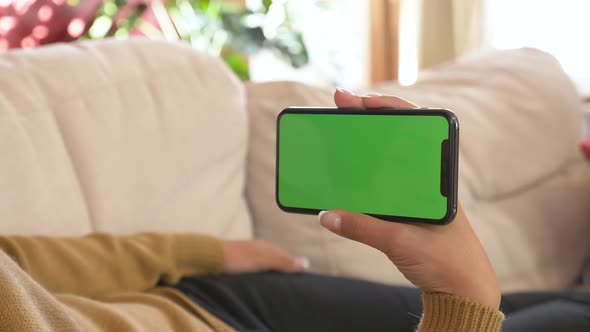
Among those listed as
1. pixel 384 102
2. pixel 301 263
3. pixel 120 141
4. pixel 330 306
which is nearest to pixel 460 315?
pixel 384 102

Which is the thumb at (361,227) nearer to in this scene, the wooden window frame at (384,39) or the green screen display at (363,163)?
the green screen display at (363,163)

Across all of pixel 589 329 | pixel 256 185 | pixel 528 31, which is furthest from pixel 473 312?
pixel 528 31

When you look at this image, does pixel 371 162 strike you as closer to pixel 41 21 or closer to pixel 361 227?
pixel 361 227

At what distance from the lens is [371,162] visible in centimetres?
70

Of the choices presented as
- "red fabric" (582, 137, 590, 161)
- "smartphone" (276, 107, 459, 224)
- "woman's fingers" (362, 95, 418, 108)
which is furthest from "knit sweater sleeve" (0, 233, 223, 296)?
"red fabric" (582, 137, 590, 161)

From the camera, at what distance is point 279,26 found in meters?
2.54

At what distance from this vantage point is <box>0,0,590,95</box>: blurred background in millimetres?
2271

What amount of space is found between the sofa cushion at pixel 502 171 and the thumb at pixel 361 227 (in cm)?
57

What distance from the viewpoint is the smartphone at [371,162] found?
0.65m

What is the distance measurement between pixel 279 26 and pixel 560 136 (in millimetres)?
1322

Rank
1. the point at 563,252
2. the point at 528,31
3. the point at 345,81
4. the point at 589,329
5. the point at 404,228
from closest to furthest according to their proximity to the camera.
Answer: the point at 404,228
the point at 589,329
the point at 563,252
the point at 528,31
the point at 345,81

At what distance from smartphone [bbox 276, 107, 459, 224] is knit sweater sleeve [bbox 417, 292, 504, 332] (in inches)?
3.5

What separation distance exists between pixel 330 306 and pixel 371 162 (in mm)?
366

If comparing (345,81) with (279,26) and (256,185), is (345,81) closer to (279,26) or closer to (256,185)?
(279,26)
